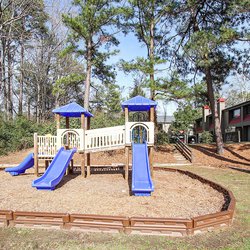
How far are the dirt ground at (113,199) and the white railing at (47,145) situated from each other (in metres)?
1.91

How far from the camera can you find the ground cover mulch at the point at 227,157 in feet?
47.2

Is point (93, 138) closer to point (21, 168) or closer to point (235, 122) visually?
point (21, 168)

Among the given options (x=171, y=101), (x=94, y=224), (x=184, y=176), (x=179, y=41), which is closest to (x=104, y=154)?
(x=171, y=101)

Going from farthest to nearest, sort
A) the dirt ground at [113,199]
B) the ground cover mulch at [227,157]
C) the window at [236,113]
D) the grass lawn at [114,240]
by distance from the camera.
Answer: the window at [236,113] < the ground cover mulch at [227,157] < the dirt ground at [113,199] < the grass lawn at [114,240]

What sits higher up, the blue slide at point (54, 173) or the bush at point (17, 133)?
the bush at point (17, 133)

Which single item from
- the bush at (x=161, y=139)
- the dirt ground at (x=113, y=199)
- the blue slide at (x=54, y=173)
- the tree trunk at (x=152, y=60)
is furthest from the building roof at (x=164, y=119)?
the dirt ground at (x=113, y=199)

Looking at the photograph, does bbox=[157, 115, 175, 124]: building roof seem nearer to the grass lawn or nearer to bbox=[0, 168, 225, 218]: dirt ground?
bbox=[0, 168, 225, 218]: dirt ground

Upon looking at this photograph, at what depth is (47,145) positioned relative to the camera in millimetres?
10570

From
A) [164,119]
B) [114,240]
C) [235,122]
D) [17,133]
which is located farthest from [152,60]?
[164,119]

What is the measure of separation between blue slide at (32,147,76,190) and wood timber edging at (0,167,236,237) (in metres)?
2.76

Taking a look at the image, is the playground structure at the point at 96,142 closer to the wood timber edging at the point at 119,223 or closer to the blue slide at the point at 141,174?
the blue slide at the point at 141,174

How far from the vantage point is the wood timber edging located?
4.32m

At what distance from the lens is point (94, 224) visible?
4.48 m

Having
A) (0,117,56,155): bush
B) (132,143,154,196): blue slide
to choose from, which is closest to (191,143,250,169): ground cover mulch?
(132,143,154,196): blue slide
